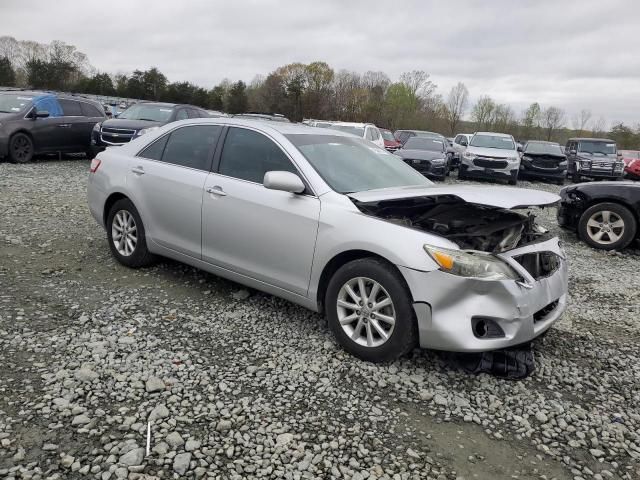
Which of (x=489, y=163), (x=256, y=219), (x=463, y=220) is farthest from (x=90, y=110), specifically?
(x=463, y=220)

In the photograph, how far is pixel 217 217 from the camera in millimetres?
4363

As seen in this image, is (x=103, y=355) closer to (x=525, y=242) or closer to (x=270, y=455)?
(x=270, y=455)

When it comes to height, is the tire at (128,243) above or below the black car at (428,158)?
below

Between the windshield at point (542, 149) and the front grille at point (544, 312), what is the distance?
16498 mm

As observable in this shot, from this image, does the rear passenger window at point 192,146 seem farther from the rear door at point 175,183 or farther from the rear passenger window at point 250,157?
the rear passenger window at point 250,157

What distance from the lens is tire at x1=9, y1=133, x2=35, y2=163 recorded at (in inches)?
472

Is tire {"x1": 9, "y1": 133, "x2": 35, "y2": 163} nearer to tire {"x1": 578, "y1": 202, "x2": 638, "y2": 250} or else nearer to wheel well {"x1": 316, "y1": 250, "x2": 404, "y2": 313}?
wheel well {"x1": 316, "y1": 250, "x2": 404, "y2": 313}

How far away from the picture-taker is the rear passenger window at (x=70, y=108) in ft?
43.9

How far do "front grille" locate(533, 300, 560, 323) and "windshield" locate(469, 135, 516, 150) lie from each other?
47.8 ft

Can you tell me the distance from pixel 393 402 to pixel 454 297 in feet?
2.51

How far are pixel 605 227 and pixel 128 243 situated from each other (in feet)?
22.4

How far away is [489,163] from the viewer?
641 inches

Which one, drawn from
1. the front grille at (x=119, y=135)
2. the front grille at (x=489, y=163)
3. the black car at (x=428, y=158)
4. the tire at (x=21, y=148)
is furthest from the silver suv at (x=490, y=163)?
the tire at (x=21, y=148)

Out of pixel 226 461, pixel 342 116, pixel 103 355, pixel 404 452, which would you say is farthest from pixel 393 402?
pixel 342 116
